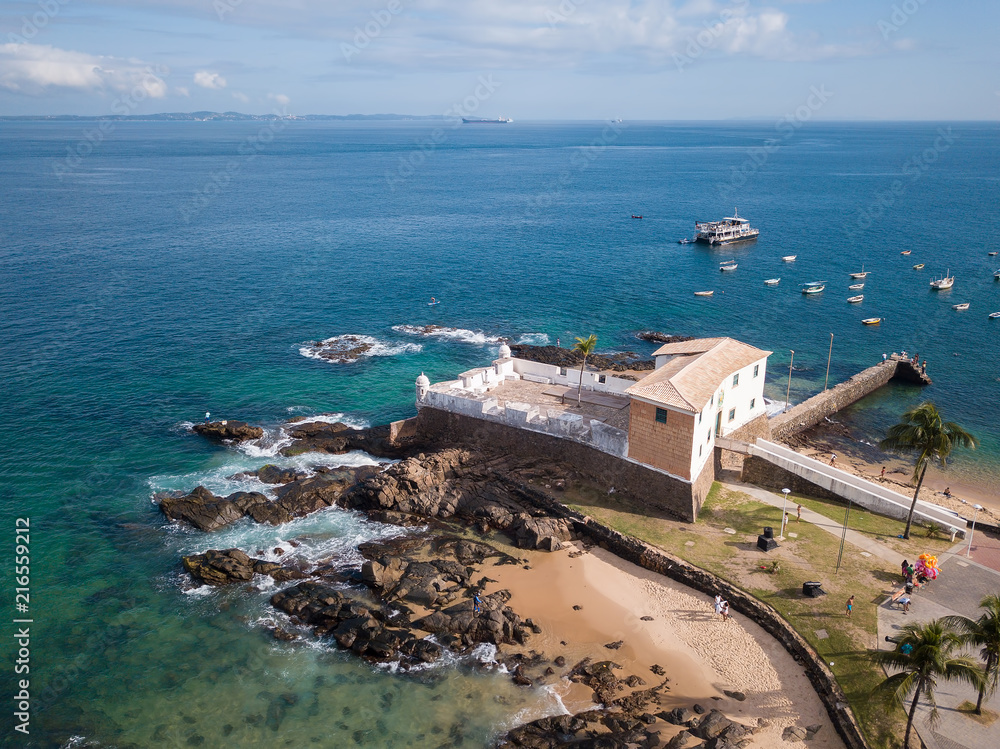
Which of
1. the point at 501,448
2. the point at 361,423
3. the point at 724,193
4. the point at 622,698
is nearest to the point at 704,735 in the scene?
the point at 622,698

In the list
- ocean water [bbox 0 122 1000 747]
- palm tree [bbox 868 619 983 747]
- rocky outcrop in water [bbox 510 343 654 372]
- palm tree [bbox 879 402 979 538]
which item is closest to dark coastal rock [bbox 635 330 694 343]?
ocean water [bbox 0 122 1000 747]

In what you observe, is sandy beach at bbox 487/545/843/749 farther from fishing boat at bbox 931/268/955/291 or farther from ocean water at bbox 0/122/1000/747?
fishing boat at bbox 931/268/955/291

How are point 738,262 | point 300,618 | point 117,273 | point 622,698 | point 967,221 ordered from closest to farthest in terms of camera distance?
point 622,698, point 300,618, point 117,273, point 738,262, point 967,221

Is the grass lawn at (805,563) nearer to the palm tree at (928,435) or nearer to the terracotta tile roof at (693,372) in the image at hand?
the palm tree at (928,435)

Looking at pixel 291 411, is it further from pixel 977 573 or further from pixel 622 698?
pixel 977 573

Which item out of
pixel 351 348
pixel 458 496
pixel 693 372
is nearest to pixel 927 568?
pixel 693 372
